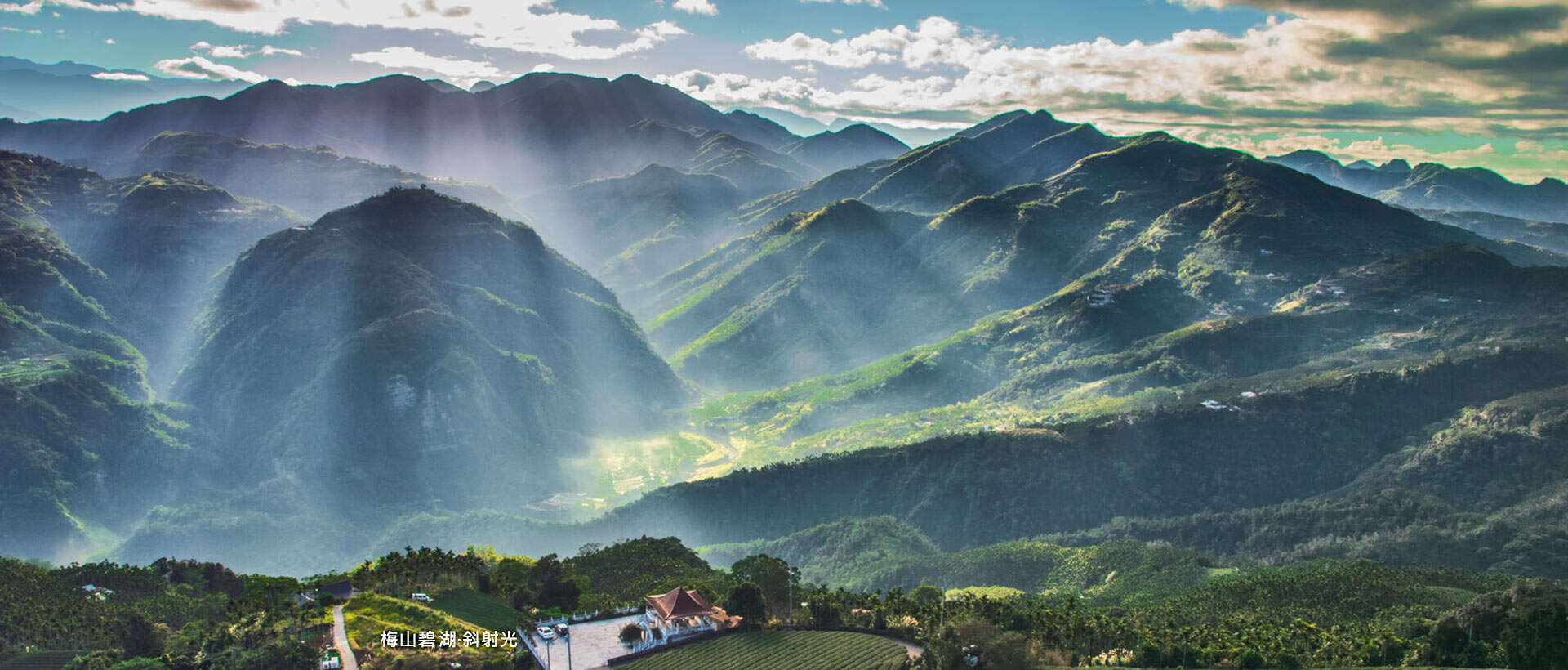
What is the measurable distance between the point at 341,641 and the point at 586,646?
63.6 ft

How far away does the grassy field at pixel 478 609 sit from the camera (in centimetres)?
7806

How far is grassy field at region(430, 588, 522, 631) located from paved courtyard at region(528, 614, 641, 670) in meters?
6.40

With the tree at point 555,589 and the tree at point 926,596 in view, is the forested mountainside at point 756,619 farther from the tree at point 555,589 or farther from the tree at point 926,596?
the tree at point 926,596

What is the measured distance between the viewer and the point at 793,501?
19062 centimetres

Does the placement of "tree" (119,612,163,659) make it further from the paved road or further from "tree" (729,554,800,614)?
"tree" (729,554,800,614)

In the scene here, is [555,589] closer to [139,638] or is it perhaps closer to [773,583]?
[773,583]

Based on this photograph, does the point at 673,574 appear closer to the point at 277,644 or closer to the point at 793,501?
the point at 277,644

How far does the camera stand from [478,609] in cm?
8194

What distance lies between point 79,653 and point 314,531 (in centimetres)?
11143

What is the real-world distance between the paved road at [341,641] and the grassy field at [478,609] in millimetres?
7768

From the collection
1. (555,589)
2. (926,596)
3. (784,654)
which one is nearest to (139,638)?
(555,589)

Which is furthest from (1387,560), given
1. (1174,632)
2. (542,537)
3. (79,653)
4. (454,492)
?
(454,492)

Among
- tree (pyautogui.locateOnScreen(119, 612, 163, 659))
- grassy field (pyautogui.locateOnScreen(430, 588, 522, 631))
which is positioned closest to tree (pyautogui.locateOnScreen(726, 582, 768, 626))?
grassy field (pyautogui.locateOnScreen(430, 588, 522, 631))

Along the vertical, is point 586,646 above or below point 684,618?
below
